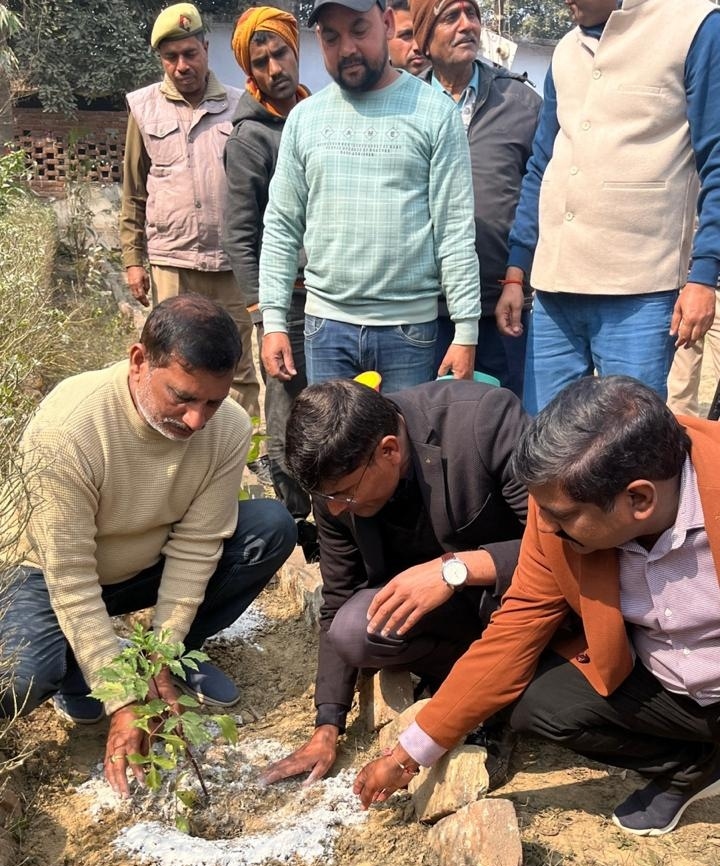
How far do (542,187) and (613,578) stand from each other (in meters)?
1.67

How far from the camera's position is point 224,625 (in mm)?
2945

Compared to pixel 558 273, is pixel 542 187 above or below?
above

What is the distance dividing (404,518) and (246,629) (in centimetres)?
105

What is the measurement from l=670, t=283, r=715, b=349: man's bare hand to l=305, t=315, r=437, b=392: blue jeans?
882 mm

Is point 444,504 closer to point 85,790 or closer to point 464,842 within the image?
point 464,842

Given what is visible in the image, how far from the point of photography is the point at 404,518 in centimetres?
254

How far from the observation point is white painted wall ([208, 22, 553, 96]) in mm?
12625

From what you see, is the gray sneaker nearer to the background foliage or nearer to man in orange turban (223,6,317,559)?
man in orange turban (223,6,317,559)

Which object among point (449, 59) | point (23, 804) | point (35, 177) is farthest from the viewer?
point (35, 177)

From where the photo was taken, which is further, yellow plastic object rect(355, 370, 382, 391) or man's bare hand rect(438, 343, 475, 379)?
man's bare hand rect(438, 343, 475, 379)

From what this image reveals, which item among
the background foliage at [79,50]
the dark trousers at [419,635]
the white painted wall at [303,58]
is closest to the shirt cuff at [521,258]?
the dark trousers at [419,635]

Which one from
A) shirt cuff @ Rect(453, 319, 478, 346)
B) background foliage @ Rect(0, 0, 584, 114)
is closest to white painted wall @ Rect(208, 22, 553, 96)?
background foliage @ Rect(0, 0, 584, 114)

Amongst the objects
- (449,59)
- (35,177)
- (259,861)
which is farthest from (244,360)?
(35,177)

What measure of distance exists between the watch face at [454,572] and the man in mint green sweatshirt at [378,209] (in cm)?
97
